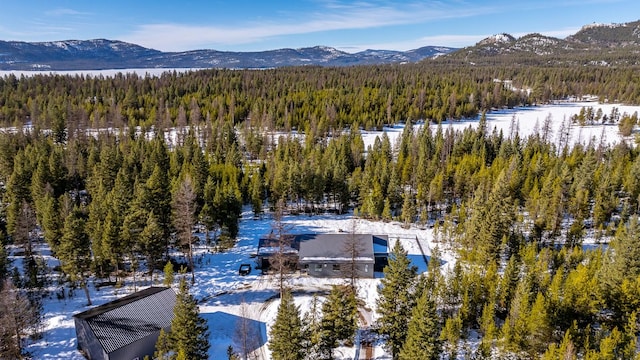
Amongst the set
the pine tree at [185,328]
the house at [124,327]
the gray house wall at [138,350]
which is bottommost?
the gray house wall at [138,350]

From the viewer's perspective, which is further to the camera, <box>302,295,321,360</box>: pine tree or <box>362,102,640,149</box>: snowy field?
<box>362,102,640,149</box>: snowy field

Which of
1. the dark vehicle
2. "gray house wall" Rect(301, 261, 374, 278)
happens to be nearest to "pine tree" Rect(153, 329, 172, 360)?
the dark vehicle

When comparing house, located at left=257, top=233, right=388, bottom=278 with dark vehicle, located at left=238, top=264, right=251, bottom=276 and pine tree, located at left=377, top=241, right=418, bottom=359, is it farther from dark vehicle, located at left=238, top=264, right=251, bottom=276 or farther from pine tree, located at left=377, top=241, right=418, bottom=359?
pine tree, located at left=377, top=241, right=418, bottom=359

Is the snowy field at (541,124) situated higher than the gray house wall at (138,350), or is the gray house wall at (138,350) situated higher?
the snowy field at (541,124)

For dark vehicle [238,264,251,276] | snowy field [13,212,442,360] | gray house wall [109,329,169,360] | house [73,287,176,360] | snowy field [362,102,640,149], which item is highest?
snowy field [362,102,640,149]

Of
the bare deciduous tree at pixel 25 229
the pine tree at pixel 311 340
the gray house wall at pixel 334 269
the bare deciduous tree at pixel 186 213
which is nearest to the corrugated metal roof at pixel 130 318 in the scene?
the bare deciduous tree at pixel 186 213

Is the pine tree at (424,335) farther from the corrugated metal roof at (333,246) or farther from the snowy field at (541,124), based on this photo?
the snowy field at (541,124)
